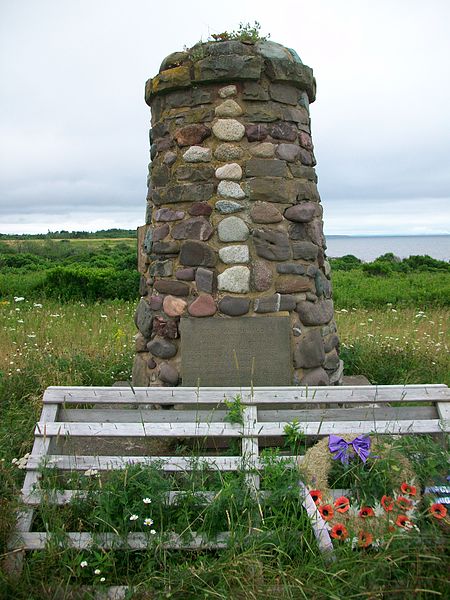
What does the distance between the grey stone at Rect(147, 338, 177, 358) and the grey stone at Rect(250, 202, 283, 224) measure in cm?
123

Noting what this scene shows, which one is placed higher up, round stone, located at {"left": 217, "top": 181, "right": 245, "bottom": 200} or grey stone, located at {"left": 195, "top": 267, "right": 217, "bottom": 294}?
round stone, located at {"left": 217, "top": 181, "right": 245, "bottom": 200}

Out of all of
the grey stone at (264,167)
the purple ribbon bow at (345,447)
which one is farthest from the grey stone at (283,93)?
the purple ribbon bow at (345,447)

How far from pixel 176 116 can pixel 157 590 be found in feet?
11.5

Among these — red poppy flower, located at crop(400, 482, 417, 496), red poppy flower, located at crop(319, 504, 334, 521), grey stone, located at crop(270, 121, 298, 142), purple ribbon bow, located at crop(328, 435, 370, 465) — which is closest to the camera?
red poppy flower, located at crop(319, 504, 334, 521)

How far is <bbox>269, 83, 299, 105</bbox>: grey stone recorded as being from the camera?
4.68m

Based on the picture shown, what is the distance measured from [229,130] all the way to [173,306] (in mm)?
1475

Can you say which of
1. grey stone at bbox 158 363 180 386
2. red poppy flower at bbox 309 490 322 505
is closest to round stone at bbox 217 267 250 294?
grey stone at bbox 158 363 180 386

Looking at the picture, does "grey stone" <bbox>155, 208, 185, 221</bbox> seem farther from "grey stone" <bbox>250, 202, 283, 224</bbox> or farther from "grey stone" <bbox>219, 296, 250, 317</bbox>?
"grey stone" <bbox>219, 296, 250, 317</bbox>

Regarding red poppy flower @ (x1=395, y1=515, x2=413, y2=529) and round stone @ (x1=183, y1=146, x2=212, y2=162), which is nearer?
red poppy flower @ (x1=395, y1=515, x2=413, y2=529)

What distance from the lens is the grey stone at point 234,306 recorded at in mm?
→ 4543

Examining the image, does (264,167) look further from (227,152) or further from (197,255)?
(197,255)

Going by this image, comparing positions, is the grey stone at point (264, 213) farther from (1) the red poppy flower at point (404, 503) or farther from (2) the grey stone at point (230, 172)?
(1) the red poppy flower at point (404, 503)

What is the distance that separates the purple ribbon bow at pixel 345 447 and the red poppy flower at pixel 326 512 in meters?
0.39

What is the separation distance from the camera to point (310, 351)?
473cm
